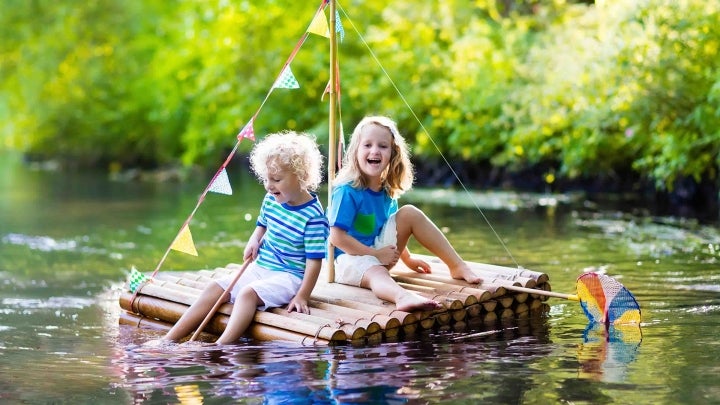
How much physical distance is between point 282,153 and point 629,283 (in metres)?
3.47

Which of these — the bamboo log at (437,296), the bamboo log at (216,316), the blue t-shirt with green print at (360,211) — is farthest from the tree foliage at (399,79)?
the bamboo log at (216,316)

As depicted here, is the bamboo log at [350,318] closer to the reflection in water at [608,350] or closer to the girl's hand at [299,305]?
the girl's hand at [299,305]

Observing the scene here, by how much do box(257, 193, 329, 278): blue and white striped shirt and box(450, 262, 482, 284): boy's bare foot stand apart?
115cm

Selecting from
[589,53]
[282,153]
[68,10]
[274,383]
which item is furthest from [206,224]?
[68,10]

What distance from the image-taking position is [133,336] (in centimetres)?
696

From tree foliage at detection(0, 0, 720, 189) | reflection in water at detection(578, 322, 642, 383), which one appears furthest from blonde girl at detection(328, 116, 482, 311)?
reflection in water at detection(578, 322, 642, 383)

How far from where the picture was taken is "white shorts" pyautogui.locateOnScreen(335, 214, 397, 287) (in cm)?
707

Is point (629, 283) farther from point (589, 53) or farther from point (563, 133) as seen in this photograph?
point (563, 133)

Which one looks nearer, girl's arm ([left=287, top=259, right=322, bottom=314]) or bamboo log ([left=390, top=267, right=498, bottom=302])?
girl's arm ([left=287, top=259, right=322, bottom=314])

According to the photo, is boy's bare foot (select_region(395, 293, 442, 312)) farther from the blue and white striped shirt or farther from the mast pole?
the mast pole

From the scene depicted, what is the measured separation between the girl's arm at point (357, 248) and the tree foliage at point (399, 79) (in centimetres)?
95

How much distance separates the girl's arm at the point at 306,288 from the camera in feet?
21.3

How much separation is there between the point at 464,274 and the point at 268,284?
144cm

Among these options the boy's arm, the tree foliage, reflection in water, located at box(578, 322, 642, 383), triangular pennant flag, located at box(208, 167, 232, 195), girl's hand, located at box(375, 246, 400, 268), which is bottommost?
reflection in water, located at box(578, 322, 642, 383)
